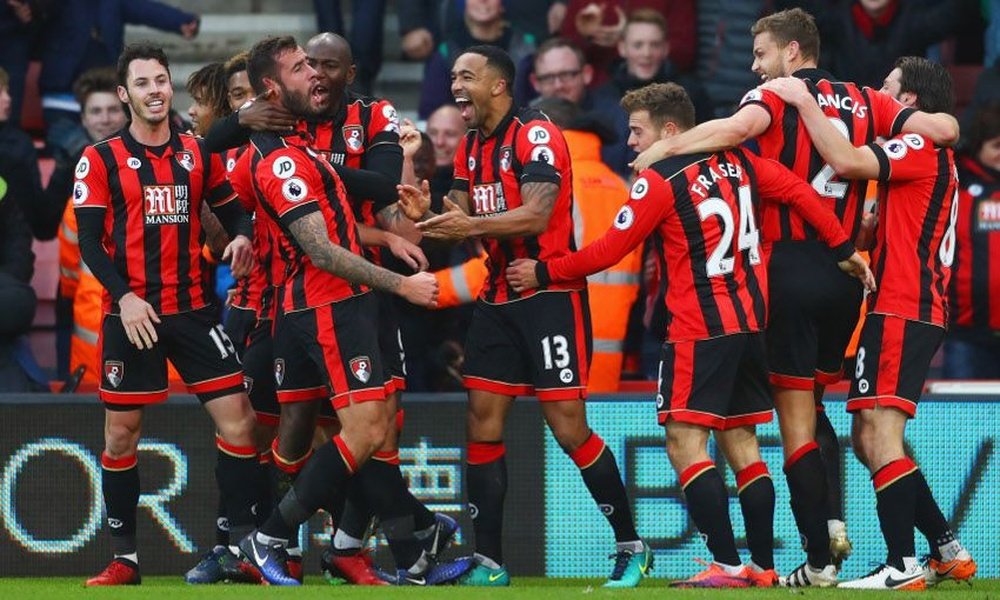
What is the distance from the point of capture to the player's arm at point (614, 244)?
834 centimetres

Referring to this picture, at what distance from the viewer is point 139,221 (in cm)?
889

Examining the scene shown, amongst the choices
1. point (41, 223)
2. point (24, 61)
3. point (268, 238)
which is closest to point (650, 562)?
point (268, 238)

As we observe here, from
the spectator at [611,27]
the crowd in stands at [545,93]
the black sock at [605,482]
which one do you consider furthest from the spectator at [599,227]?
the spectator at [611,27]

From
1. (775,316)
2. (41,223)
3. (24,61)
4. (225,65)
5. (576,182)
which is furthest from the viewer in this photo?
(24,61)

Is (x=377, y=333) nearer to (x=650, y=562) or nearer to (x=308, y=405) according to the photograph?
(x=308, y=405)

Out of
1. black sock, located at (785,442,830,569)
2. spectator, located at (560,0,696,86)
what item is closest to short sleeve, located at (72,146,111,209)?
black sock, located at (785,442,830,569)

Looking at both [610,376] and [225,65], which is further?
[610,376]

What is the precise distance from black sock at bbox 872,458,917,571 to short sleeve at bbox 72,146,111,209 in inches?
138

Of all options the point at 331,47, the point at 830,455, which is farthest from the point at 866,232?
the point at 331,47

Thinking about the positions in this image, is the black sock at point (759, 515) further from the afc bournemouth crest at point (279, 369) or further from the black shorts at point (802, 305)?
the afc bournemouth crest at point (279, 369)

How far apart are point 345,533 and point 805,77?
9.33 feet

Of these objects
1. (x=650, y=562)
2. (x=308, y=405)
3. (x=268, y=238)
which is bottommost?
(x=650, y=562)

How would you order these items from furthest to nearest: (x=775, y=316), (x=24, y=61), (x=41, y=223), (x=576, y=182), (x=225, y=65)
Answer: (x=24, y=61), (x=41, y=223), (x=576, y=182), (x=225, y=65), (x=775, y=316)

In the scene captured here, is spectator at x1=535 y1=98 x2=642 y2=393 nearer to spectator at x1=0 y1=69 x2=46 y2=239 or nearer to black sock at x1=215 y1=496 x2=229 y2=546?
black sock at x1=215 y1=496 x2=229 y2=546
